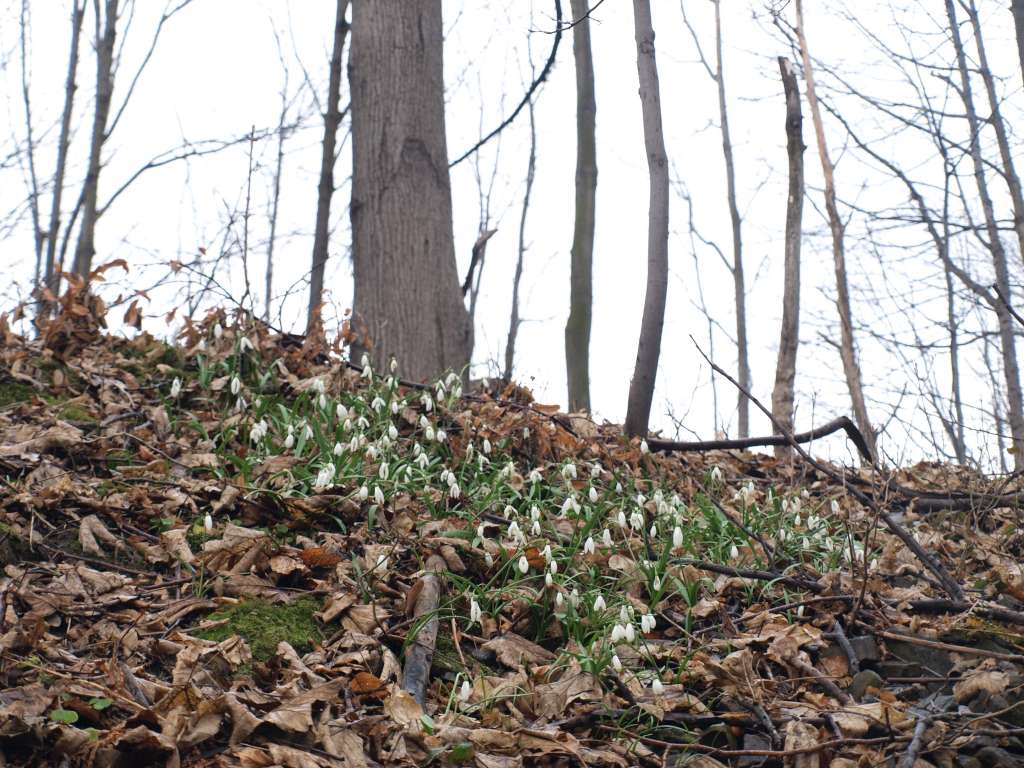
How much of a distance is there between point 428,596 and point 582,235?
7922mm

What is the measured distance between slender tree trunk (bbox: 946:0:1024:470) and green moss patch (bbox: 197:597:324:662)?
8.64 meters

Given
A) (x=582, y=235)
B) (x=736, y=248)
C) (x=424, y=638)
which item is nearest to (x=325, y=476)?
(x=424, y=638)

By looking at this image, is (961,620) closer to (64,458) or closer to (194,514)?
(194,514)

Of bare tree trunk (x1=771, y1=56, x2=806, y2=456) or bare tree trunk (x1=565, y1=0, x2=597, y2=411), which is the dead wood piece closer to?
bare tree trunk (x1=771, y1=56, x2=806, y2=456)

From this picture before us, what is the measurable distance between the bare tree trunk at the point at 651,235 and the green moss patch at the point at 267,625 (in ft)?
10.2

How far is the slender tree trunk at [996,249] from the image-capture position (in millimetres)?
10852

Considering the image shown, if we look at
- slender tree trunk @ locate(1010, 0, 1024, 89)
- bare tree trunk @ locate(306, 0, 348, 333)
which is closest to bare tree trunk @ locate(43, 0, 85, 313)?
bare tree trunk @ locate(306, 0, 348, 333)

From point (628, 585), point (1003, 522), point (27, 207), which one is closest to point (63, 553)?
point (628, 585)

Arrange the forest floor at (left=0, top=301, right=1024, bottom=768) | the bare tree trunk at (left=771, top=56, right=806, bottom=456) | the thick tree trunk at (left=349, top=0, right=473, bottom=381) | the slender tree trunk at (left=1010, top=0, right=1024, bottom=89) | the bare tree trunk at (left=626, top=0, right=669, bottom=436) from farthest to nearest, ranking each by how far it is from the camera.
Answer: the slender tree trunk at (left=1010, top=0, right=1024, bottom=89) < the bare tree trunk at (left=771, top=56, right=806, bottom=456) < the thick tree trunk at (left=349, top=0, right=473, bottom=381) < the bare tree trunk at (left=626, top=0, right=669, bottom=436) < the forest floor at (left=0, top=301, right=1024, bottom=768)

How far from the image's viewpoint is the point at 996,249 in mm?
12125

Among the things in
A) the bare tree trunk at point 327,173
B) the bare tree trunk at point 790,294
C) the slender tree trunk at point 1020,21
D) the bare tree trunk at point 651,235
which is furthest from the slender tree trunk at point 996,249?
the bare tree trunk at point 327,173

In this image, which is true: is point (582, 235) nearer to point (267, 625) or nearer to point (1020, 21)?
point (1020, 21)

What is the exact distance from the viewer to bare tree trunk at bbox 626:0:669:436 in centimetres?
602

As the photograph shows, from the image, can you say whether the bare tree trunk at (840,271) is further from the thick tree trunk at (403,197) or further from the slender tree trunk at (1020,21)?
the thick tree trunk at (403,197)
